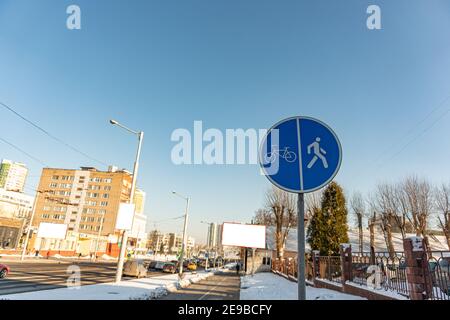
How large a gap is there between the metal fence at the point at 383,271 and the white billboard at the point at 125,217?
426 inches

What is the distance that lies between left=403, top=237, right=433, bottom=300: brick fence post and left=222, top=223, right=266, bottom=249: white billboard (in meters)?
34.0

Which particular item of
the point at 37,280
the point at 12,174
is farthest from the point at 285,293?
the point at 12,174

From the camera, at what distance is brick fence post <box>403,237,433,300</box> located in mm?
7867

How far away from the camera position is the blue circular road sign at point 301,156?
6.95 ft

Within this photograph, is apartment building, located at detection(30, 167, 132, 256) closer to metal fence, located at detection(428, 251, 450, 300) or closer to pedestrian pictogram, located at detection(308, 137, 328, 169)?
metal fence, located at detection(428, 251, 450, 300)

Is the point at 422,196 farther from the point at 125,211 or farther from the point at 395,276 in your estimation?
the point at 125,211

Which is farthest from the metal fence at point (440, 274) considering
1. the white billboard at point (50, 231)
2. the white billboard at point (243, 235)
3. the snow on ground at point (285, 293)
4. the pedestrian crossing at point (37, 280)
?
the white billboard at point (50, 231)

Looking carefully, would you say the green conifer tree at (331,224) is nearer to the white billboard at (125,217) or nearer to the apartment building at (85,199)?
the white billboard at (125,217)

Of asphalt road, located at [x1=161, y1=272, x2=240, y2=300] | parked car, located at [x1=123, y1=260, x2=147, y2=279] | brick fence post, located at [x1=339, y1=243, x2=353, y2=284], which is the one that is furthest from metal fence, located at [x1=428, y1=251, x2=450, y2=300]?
parked car, located at [x1=123, y1=260, x2=147, y2=279]

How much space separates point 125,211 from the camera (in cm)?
1401

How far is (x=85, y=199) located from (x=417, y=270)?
91.6 m

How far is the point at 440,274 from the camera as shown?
7.99m
